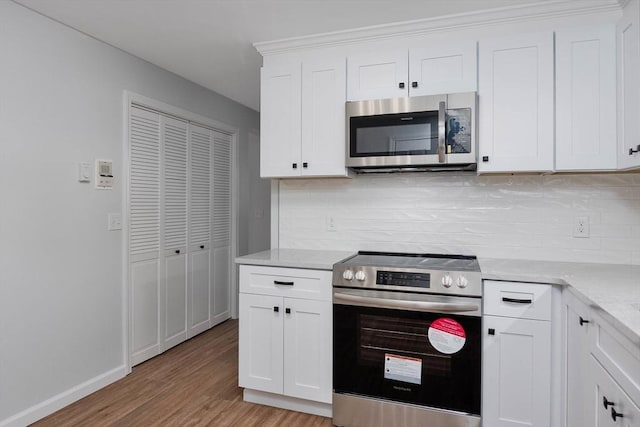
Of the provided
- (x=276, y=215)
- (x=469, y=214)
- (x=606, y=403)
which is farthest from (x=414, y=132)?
(x=606, y=403)

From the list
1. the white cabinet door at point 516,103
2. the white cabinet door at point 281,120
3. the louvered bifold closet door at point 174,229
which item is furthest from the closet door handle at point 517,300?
the louvered bifold closet door at point 174,229

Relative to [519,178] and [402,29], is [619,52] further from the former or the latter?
[402,29]

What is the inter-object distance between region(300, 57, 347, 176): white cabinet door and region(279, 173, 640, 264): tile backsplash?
0.33 m

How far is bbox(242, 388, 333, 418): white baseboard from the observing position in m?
2.33

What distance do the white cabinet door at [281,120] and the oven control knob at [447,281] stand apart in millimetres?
1192

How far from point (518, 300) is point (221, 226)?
3.02 metres

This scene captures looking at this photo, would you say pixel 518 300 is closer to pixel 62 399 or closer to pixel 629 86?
pixel 629 86

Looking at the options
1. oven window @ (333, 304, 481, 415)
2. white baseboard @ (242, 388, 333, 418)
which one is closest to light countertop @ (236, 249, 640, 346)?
oven window @ (333, 304, 481, 415)

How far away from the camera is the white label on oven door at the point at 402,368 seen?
2047mm

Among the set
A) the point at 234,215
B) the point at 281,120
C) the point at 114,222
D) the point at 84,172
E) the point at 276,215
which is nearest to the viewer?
the point at 84,172

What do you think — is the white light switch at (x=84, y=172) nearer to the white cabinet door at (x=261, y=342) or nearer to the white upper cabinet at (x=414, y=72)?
the white cabinet door at (x=261, y=342)

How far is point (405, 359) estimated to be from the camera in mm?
2064

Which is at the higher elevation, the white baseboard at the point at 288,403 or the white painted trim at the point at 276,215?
the white painted trim at the point at 276,215

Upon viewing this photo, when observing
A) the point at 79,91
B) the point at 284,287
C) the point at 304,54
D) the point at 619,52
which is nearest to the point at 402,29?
the point at 304,54
